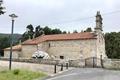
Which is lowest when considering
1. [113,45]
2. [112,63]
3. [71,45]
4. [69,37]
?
[112,63]

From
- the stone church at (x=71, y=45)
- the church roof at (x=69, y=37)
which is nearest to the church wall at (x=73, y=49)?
the stone church at (x=71, y=45)

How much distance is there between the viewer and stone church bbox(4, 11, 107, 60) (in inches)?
2518

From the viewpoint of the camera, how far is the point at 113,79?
21875 mm

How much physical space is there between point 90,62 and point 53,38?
15.4 m

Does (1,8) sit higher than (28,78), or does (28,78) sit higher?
(1,8)

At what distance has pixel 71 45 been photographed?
66.8 m

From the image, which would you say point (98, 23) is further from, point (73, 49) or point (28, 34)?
point (28, 34)

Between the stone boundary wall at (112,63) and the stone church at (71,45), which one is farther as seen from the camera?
the stone church at (71,45)

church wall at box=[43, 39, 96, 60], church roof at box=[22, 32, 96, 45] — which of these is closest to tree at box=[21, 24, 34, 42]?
church roof at box=[22, 32, 96, 45]

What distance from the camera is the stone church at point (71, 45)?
6396 centimetres

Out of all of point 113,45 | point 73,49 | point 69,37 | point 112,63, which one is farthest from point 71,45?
point 113,45

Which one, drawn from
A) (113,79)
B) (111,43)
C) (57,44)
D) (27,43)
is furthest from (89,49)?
(113,79)

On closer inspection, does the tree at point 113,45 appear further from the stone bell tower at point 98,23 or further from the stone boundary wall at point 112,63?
the stone boundary wall at point 112,63

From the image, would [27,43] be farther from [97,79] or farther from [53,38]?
[97,79]
